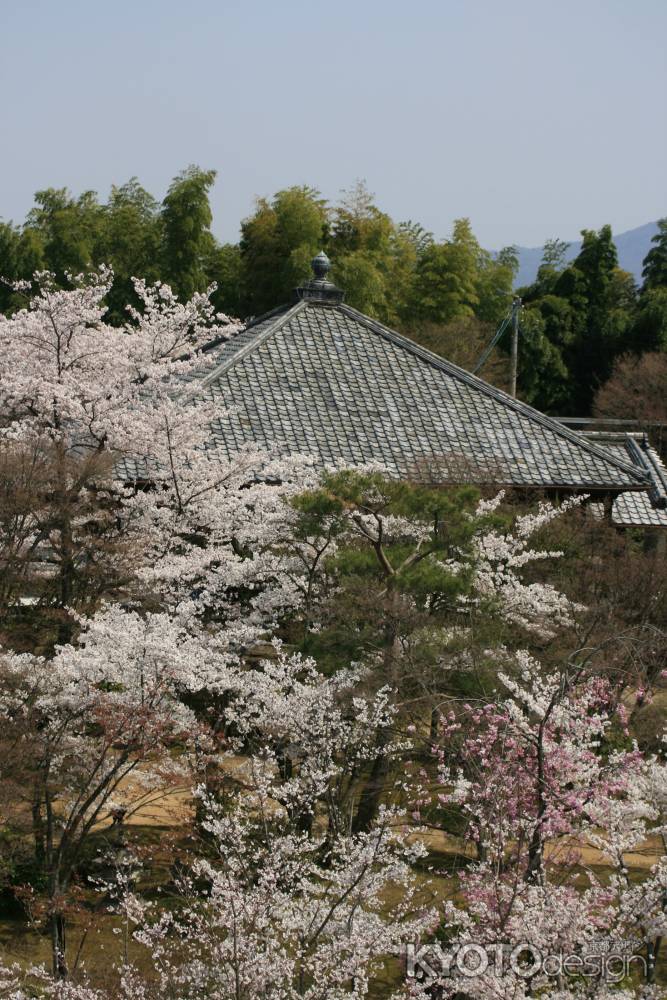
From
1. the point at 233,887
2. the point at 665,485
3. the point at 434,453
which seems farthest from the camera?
the point at 665,485

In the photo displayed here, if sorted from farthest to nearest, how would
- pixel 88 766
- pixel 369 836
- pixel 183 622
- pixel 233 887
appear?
pixel 183 622 < pixel 88 766 < pixel 369 836 < pixel 233 887

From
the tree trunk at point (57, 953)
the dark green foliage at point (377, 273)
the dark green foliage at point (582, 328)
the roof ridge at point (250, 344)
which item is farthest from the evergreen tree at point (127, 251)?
the tree trunk at point (57, 953)

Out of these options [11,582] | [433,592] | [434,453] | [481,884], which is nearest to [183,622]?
[11,582]

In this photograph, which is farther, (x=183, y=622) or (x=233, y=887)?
(x=183, y=622)

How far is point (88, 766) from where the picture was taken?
10203 mm

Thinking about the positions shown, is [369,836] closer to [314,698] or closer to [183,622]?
[314,698]

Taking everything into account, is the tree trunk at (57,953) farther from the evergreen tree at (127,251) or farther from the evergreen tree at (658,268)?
the evergreen tree at (658,268)

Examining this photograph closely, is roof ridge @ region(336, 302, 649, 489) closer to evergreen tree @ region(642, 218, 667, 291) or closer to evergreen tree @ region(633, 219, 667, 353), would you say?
evergreen tree @ region(633, 219, 667, 353)

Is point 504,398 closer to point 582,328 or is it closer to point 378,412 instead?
point 378,412

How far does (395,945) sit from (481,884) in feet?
3.97
